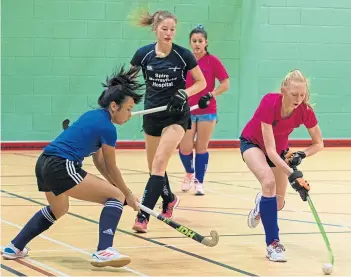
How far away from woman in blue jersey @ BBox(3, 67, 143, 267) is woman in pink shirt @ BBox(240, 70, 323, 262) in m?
0.94

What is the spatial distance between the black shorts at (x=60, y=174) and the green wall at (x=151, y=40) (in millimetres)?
7476

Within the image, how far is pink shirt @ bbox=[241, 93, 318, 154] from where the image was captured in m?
5.83

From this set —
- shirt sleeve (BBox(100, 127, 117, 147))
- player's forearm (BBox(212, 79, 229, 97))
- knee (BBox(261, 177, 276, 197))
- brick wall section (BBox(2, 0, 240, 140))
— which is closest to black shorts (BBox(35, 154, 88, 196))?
shirt sleeve (BBox(100, 127, 117, 147))

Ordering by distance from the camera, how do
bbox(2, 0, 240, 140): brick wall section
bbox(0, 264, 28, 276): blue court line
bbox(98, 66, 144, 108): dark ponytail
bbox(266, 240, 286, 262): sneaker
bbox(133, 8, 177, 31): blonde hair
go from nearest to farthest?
bbox(0, 264, 28, 276): blue court line < bbox(98, 66, 144, 108): dark ponytail < bbox(266, 240, 286, 262): sneaker < bbox(133, 8, 177, 31): blonde hair < bbox(2, 0, 240, 140): brick wall section

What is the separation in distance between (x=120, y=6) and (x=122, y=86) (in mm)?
7991

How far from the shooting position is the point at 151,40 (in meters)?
13.3

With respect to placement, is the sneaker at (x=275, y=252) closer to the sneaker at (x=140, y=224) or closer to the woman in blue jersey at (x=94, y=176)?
the woman in blue jersey at (x=94, y=176)

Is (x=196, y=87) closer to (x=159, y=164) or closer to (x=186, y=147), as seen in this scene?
(x=159, y=164)

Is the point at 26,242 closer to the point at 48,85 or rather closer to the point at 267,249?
the point at 267,249

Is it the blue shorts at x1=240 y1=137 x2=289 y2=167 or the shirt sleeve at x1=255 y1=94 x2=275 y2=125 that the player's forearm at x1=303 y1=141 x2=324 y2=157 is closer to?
the blue shorts at x1=240 y1=137 x2=289 y2=167

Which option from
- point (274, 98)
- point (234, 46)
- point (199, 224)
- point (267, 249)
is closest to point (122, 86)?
point (274, 98)

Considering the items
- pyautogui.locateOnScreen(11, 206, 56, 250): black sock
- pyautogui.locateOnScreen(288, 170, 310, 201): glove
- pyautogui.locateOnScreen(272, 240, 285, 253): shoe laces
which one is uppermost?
pyautogui.locateOnScreen(288, 170, 310, 201): glove

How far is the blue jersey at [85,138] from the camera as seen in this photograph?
5.23 metres

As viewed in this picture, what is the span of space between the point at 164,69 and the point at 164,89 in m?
0.17
